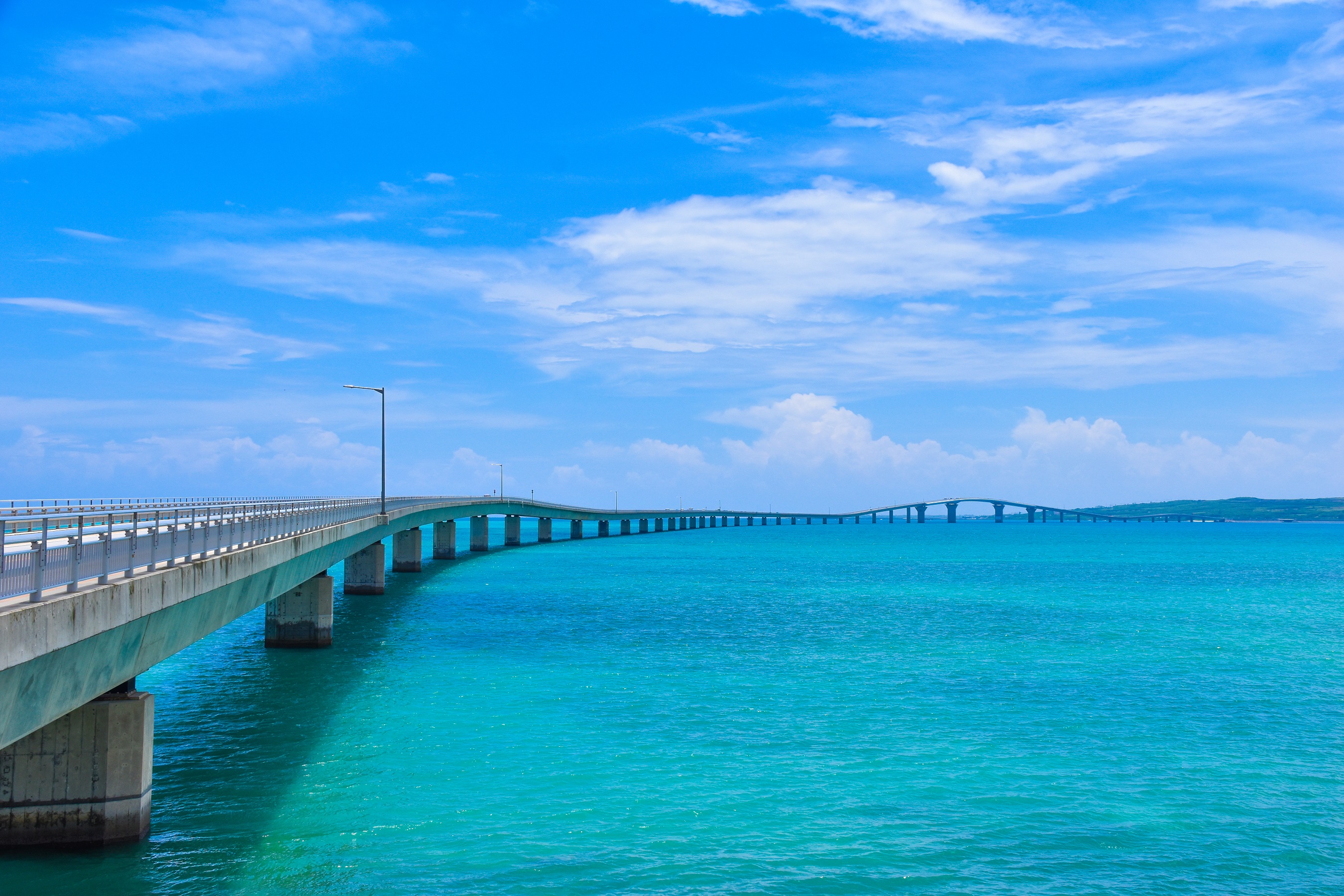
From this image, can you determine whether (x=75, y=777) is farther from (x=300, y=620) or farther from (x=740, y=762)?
(x=300, y=620)

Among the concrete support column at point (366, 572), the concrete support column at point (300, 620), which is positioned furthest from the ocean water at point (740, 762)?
the concrete support column at point (366, 572)

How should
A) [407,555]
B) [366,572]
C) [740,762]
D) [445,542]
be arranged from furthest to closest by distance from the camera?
1. [445,542]
2. [407,555]
3. [366,572]
4. [740,762]

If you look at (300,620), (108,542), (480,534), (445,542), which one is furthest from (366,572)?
(480,534)

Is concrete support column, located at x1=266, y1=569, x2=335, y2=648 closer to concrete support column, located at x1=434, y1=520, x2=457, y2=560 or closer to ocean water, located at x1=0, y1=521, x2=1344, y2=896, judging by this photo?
ocean water, located at x1=0, y1=521, x2=1344, y2=896

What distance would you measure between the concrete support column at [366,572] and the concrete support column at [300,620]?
27472 millimetres

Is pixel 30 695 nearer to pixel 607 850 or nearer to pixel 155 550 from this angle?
pixel 155 550

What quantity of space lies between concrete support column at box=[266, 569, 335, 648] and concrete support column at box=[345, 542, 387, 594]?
27.5m

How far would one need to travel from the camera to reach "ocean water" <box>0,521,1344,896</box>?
17.8 m

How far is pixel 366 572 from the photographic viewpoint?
72.3m

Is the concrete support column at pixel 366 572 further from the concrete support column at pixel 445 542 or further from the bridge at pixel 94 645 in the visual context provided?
the concrete support column at pixel 445 542

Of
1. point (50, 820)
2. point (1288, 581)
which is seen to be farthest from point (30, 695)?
point (1288, 581)

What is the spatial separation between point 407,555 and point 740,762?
78041 mm

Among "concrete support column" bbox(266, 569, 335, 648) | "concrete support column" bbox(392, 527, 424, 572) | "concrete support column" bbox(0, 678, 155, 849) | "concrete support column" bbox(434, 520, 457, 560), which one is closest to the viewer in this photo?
"concrete support column" bbox(0, 678, 155, 849)

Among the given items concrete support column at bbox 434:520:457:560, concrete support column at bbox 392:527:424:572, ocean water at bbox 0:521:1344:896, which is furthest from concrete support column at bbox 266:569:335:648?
concrete support column at bbox 434:520:457:560
